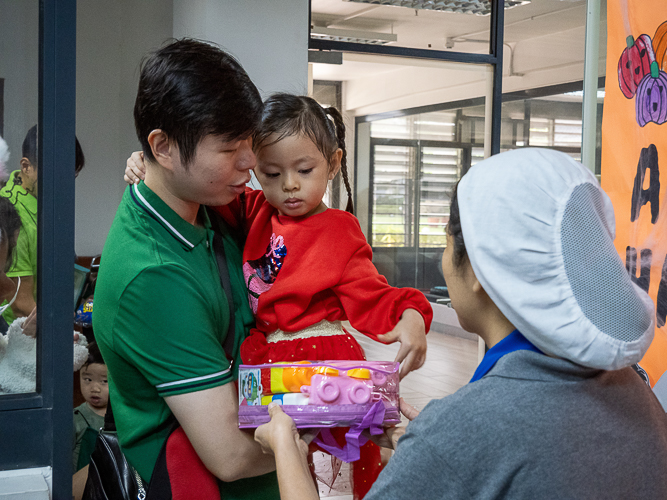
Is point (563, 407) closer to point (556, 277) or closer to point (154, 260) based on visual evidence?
point (556, 277)

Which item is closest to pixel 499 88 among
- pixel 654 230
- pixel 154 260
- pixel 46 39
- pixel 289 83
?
pixel 289 83

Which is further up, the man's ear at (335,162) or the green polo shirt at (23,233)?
the man's ear at (335,162)

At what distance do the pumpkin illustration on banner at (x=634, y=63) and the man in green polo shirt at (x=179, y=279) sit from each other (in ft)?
6.69

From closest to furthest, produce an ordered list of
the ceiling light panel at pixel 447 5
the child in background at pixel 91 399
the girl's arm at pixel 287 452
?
1. the girl's arm at pixel 287 452
2. the child in background at pixel 91 399
3. the ceiling light panel at pixel 447 5

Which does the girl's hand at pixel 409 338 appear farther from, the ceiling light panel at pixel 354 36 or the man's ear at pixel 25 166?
the ceiling light panel at pixel 354 36

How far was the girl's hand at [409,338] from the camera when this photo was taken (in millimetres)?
1405

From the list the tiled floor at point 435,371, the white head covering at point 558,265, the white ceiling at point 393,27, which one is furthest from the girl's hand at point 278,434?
the white ceiling at point 393,27

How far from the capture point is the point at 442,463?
850 mm

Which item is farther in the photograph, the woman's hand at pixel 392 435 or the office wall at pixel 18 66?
the office wall at pixel 18 66

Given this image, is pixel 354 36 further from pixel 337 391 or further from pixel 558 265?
pixel 558 265

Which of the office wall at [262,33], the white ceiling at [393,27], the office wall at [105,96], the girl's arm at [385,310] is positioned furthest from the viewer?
the office wall at [105,96]

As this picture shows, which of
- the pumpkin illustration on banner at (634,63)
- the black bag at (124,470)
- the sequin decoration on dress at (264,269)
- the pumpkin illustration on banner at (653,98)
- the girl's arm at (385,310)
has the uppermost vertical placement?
the pumpkin illustration on banner at (634,63)

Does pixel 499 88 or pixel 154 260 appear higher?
pixel 499 88

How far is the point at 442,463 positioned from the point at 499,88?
393 centimetres
